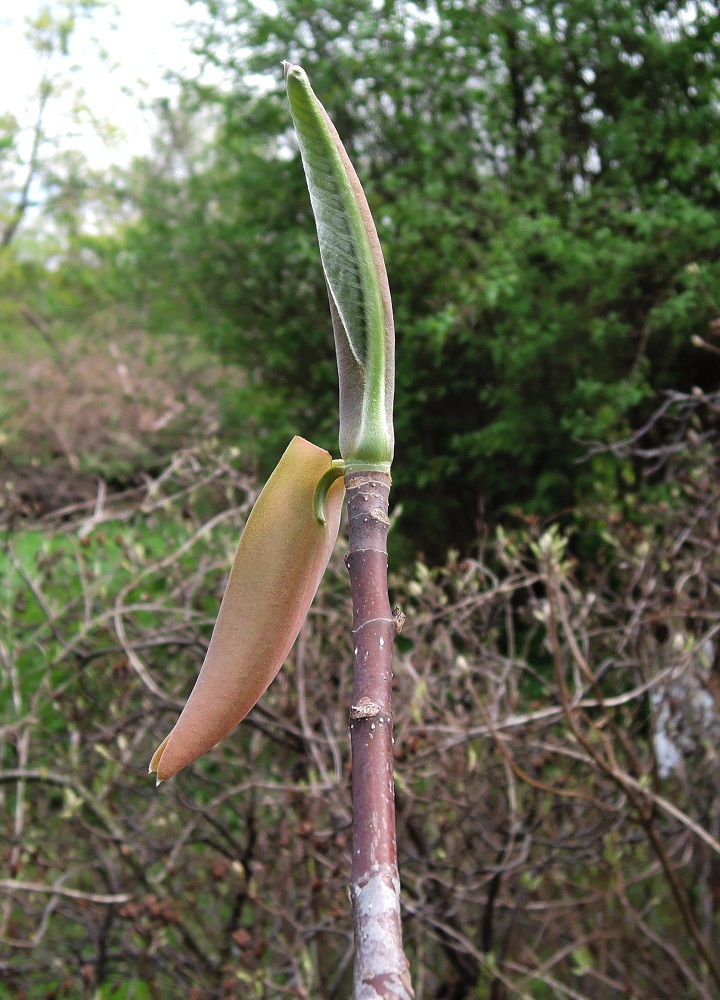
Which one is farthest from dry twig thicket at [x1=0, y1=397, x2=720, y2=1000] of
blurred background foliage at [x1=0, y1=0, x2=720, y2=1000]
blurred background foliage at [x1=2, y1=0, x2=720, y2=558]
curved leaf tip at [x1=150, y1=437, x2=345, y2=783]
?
curved leaf tip at [x1=150, y1=437, x2=345, y2=783]

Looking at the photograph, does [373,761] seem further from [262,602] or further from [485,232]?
[485,232]

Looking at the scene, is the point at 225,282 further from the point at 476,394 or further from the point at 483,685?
the point at 483,685

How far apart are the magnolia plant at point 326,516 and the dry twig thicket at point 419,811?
141 centimetres

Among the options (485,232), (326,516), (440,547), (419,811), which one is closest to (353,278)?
(326,516)

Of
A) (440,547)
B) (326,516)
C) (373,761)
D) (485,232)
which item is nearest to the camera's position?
(373,761)

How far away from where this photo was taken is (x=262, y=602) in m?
0.40

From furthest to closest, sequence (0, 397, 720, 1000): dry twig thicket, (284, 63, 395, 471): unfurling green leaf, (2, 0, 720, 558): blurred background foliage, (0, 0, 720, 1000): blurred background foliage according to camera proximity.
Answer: (2, 0, 720, 558): blurred background foliage
(0, 0, 720, 1000): blurred background foliage
(0, 397, 720, 1000): dry twig thicket
(284, 63, 395, 471): unfurling green leaf

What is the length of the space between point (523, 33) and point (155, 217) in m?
2.74

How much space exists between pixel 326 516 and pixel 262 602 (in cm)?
5

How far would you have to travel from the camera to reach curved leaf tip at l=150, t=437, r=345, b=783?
15.3 inches

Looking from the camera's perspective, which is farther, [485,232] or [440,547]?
[440,547]

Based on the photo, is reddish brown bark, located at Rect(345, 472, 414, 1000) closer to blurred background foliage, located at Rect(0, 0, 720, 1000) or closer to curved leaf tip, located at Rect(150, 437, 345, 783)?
curved leaf tip, located at Rect(150, 437, 345, 783)

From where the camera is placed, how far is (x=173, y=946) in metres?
2.74

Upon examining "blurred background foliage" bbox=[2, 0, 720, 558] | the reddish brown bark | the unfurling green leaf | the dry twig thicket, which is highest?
"blurred background foliage" bbox=[2, 0, 720, 558]
